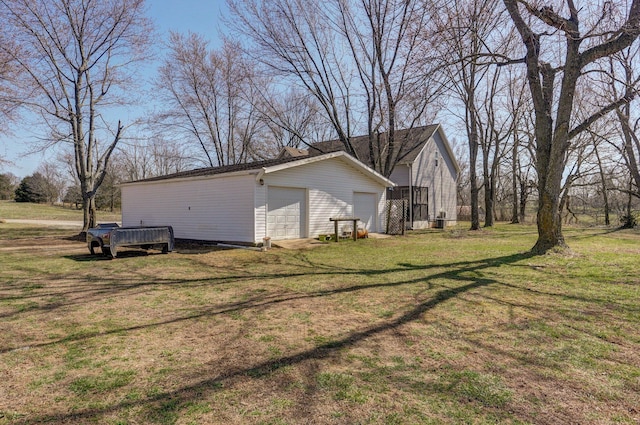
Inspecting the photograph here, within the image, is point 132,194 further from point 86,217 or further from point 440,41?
point 440,41

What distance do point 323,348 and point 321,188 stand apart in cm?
1087

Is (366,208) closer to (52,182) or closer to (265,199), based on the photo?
(265,199)

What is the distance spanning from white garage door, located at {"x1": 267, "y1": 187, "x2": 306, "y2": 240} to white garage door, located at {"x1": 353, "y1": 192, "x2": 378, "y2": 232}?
3235 millimetres

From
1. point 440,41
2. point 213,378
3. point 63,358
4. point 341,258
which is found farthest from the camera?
point 341,258

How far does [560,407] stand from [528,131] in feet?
88.0

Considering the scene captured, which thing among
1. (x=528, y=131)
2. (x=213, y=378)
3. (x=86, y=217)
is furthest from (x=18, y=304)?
(x=528, y=131)

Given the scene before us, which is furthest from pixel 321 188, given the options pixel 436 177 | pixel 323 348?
pixel 436 177

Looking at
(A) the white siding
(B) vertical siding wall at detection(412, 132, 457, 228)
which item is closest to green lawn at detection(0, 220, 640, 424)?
(A) the white siding

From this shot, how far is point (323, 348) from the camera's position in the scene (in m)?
3.68

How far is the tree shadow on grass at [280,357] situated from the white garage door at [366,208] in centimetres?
810

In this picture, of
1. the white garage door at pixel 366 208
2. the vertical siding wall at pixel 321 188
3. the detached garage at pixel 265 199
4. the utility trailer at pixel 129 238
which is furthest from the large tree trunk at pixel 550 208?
the utility trailer at pixel 129 238

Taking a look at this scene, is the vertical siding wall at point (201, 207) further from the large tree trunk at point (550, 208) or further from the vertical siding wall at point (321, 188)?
the large tree trunk at point (550, 208)

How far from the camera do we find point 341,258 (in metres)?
9.92

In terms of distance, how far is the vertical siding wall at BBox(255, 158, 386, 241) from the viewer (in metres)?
12.3
